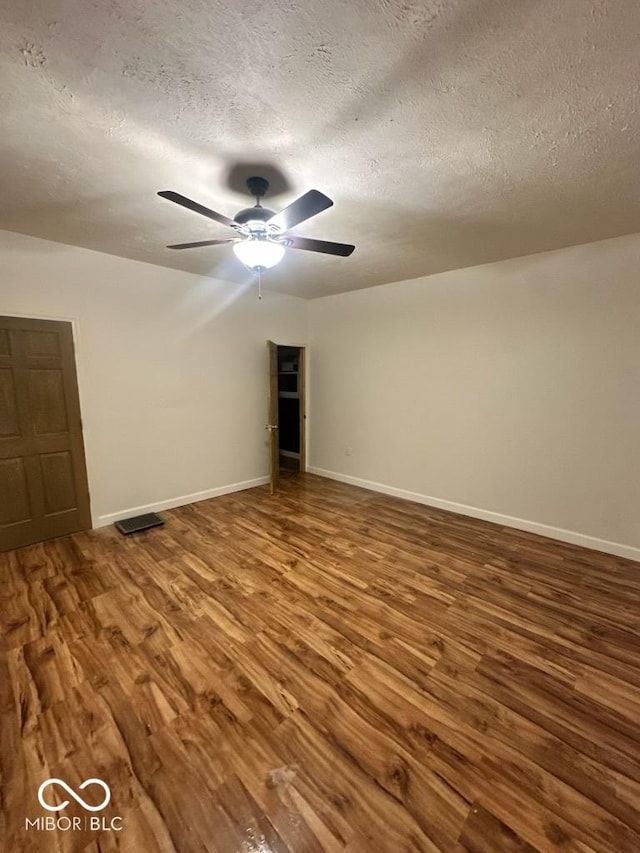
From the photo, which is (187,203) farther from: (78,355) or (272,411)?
(272,411)

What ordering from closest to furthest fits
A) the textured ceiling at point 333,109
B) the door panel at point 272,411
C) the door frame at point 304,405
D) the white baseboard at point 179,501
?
the textured ceiling at point 333,109, the white baseboard at point 179,501, the door panel at point 272,411, the door frame at point 304,405

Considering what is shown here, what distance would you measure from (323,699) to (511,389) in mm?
3145

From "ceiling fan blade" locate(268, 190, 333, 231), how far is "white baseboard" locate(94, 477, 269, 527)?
3290 mm

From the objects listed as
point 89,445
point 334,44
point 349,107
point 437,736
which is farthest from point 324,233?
point 437,736

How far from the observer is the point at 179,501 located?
4125 mm

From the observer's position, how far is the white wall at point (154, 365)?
3.16 meters

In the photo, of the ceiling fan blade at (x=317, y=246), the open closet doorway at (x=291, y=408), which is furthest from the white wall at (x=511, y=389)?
the ceiling fan blade at (x=317, y=246)

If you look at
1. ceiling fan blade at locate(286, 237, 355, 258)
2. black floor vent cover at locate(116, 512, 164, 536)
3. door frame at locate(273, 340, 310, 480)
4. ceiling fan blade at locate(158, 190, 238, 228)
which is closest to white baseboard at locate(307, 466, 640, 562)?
door frame at locate(273, 340, 310, 480)

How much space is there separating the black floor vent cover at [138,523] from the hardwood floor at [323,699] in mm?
409

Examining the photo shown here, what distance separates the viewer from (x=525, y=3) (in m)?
1.07

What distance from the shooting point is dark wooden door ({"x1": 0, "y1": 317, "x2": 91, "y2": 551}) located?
9.77 ft

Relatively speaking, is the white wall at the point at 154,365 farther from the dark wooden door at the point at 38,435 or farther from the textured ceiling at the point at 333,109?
the textured ceiling at the point at 333,109

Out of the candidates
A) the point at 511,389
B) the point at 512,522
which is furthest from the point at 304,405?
the point at 512,522

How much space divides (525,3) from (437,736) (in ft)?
8.96
